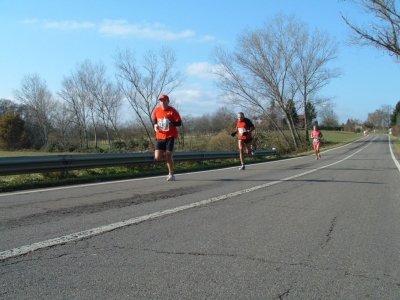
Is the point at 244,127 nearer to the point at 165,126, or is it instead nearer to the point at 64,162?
the point at 165,126

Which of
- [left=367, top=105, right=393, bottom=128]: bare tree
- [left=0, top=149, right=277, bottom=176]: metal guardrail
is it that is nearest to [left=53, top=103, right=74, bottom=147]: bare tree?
[left=0, top=149, right=277, bottom=176]: metal guardrail

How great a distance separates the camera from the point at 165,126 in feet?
28.2

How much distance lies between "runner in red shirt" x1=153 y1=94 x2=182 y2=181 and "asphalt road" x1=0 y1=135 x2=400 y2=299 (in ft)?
8.02

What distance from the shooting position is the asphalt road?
2701mm

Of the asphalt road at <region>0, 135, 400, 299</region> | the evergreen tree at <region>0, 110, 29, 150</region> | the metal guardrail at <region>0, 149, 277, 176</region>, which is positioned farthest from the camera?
the evergreen tree at <region>0, 110, 29, 150</region>

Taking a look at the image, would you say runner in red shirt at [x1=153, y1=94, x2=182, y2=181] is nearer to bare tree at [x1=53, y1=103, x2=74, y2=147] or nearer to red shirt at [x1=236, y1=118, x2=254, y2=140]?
red shirt at [x1=236, y1=118, x2=254, y2=140]

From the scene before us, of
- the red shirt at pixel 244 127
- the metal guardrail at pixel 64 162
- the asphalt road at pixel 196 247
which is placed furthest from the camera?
the red shirt at pixel 244 127

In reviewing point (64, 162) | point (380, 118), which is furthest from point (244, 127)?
point (380, 118)

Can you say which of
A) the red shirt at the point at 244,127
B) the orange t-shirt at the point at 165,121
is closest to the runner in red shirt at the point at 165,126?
the orange t-shirt at the point at 165,121

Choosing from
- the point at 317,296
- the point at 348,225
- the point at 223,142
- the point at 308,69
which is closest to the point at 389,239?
the point at 348,225

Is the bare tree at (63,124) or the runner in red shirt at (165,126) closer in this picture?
the runner in red shirt at (165,126)

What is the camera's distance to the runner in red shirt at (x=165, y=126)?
28.1ft

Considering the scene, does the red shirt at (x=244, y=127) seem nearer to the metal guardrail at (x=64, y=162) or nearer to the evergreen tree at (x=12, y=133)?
the metal guardrail at (x=64, y=162)

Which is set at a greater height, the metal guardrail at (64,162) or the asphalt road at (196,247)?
the metal guardrail at (64,162)
